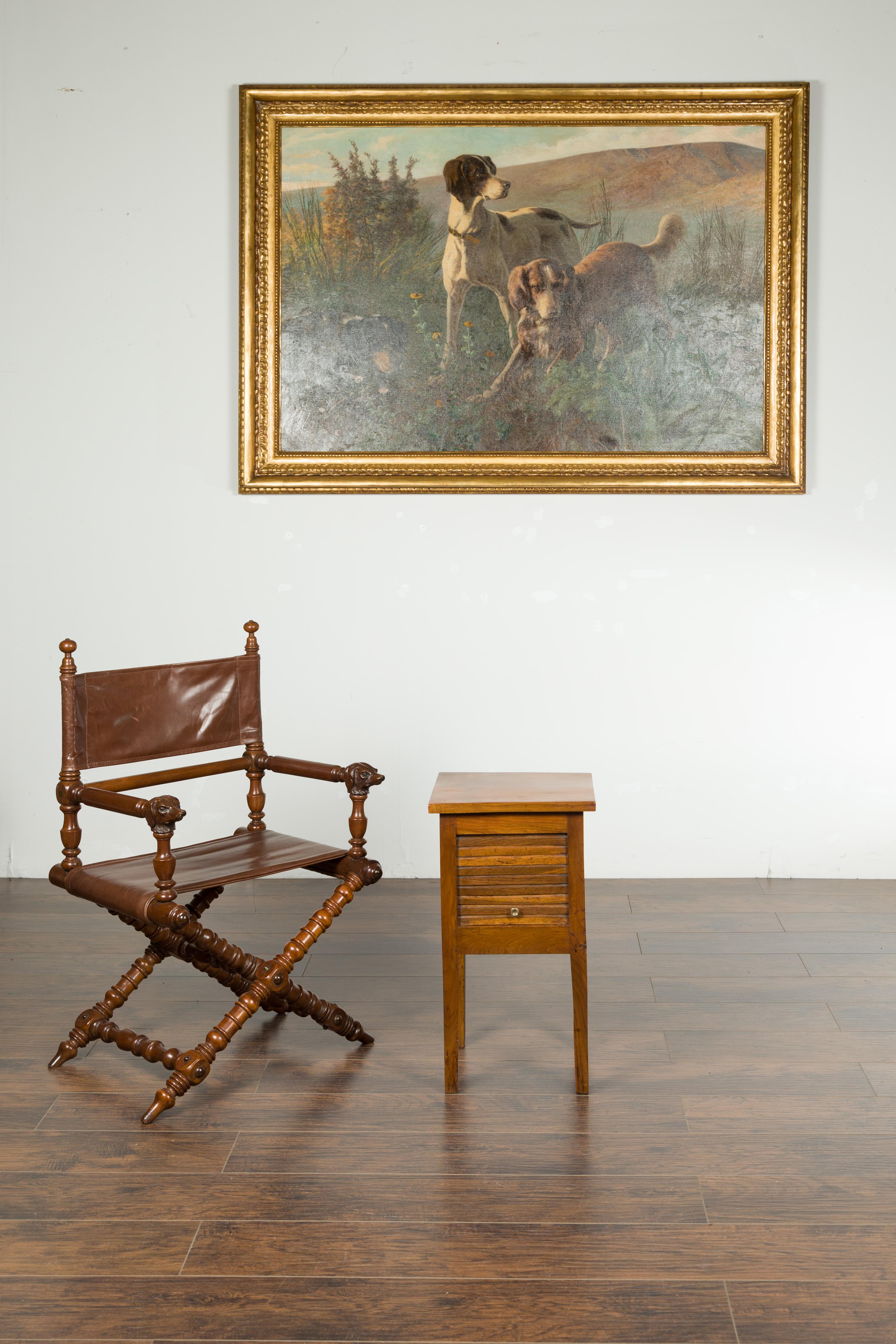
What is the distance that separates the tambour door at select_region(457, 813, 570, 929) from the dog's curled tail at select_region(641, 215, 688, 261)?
2.62m

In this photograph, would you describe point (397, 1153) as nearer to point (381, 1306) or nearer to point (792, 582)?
point (381, 1306)

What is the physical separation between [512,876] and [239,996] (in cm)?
81

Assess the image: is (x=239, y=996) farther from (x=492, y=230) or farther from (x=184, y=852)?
(x=492, y=230)

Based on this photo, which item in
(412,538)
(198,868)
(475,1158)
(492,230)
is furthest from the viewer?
(412,538)

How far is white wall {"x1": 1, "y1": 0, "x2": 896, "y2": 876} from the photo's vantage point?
4184mm

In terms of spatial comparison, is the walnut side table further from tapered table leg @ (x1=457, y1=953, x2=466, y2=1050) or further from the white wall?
the white wall

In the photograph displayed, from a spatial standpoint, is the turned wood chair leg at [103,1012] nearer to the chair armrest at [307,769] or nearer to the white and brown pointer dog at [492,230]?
the chair armrest at [307,769]

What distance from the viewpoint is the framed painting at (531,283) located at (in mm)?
4176

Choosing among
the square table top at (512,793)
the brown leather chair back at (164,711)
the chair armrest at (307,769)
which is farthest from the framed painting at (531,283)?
the square table top at (512,793)

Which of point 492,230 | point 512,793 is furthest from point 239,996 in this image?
point 492,230

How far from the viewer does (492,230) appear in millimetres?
4199

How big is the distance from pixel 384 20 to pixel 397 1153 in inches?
152

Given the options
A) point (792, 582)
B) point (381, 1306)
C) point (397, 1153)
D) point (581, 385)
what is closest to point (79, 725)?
point (397, 1153)

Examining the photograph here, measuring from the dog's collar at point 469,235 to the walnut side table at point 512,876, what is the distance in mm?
2514
